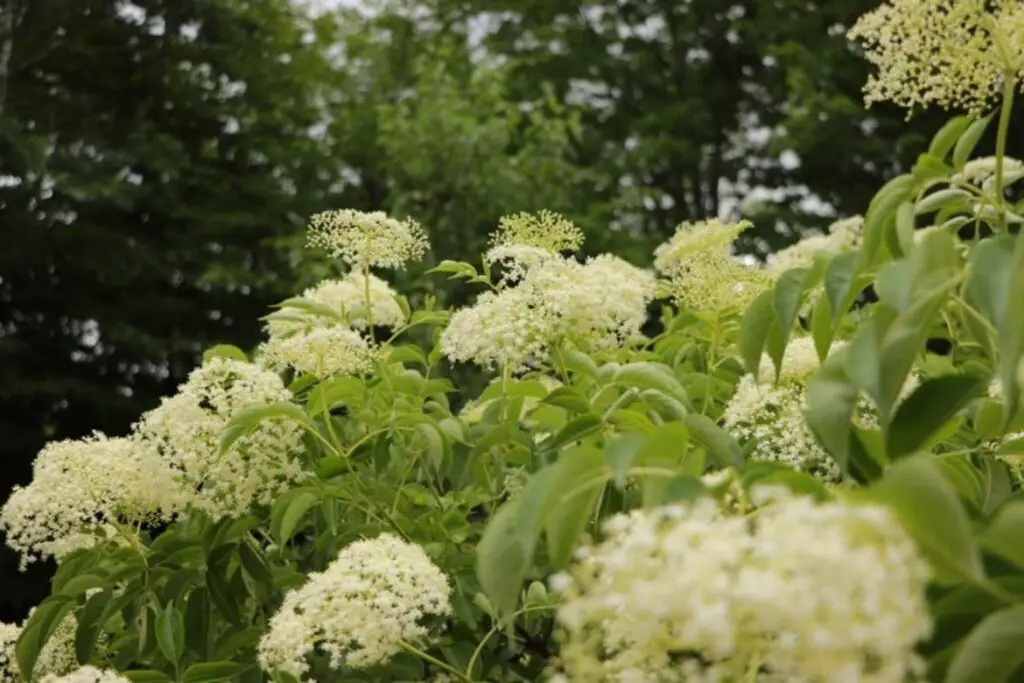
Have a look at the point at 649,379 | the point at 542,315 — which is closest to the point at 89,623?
the point at 542,315

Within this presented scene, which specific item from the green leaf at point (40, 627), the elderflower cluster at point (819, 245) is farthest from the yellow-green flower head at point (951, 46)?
the elderflower cluster at point (819, 245)

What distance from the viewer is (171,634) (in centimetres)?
138

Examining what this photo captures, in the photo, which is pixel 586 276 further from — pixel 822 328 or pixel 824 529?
pixel 824 529

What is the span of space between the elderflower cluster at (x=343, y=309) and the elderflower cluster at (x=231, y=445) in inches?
12.0

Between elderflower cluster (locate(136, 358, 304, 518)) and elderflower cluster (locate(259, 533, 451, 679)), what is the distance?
299 mm

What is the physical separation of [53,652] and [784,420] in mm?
1176

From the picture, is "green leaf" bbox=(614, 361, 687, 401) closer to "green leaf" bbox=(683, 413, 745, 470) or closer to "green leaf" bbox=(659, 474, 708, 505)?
"green leaf" bbox=(683, 413, 745, 470)

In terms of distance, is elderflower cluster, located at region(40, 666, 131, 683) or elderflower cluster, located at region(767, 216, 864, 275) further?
elderflower cluster, located at region(767, 216, 864, 275)

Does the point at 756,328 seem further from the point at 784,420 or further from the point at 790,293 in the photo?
the point at 784,420

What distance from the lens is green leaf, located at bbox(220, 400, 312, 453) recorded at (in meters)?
1.26

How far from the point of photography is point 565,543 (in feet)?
2.36

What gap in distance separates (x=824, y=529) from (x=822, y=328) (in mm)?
477

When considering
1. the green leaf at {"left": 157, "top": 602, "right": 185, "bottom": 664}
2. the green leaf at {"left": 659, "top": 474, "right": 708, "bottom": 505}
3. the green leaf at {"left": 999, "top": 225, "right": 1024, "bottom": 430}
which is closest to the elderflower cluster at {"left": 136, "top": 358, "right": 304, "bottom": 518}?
the green leaf at {"left": 157, "top": 602, "right": 185, "bottom": 664}

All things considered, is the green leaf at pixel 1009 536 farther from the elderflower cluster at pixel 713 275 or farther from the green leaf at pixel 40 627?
the green leaf at pixel 40 627
